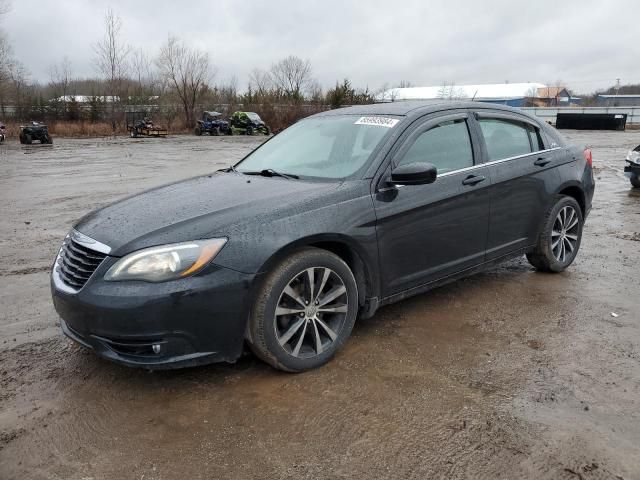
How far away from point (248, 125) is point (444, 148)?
40.3 meters

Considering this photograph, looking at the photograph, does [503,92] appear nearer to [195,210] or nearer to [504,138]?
[504,138]

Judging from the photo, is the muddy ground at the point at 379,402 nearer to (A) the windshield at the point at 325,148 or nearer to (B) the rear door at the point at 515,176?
(B) the rear door at the point at 515,176

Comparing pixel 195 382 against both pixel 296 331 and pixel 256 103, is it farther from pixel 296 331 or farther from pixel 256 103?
pixel 256 103

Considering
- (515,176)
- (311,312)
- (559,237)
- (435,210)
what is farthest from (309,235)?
(559,237)

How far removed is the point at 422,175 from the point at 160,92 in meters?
56.2

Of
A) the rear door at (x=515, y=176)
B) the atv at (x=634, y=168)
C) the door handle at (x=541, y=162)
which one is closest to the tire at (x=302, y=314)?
the rear door at (x=515, y=176)

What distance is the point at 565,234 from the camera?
17.1 feet

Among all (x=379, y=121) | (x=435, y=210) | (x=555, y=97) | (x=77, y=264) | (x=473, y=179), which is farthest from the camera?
(x=555, y=97)

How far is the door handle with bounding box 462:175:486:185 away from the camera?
4.11 m

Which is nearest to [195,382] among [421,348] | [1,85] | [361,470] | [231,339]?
[231,339]

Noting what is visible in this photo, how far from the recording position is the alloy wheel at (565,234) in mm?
5094

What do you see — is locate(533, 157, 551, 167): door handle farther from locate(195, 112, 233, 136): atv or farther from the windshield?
locate(195, 112, 233, 136): atv

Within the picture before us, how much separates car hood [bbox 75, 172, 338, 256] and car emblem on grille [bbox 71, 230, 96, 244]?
0.03m

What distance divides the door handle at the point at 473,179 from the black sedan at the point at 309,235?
1 centimetres
